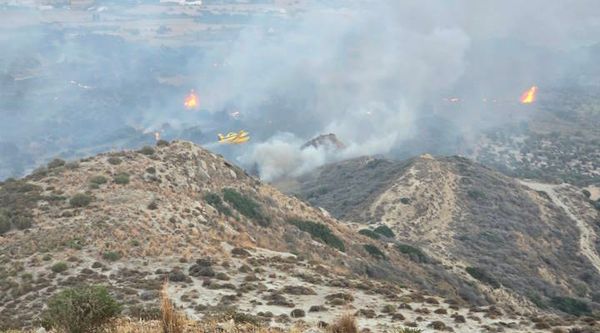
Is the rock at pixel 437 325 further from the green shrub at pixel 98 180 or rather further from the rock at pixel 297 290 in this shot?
the green shrub at pixel 98 180

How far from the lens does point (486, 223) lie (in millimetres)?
100625

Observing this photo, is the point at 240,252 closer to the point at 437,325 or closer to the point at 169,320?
the point at 437,325

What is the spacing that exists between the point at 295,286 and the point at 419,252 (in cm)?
3833

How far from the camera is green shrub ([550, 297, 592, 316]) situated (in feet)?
220

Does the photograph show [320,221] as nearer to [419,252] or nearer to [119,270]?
[419,252]

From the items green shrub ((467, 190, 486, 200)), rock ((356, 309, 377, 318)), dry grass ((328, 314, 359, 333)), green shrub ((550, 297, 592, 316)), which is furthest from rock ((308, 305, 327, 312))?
green shrub ((467, 190, 486, 200))

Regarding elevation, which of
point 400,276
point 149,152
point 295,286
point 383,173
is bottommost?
point 295,286

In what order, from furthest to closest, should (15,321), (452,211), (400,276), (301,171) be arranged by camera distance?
1. (301,171)
2. (452,211)
3. (400,276)
4. (15,321)

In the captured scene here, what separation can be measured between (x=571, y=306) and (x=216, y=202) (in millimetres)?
45463

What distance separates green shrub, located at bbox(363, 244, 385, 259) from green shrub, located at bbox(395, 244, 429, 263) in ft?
20.6

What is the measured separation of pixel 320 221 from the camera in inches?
2625

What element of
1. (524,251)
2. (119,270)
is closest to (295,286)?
(119,270)

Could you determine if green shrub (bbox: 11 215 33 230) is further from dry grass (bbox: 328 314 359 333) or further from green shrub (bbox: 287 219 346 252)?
dry grass (bbox: 328 314 359 333)

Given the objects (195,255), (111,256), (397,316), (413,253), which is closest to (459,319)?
(397,316)
